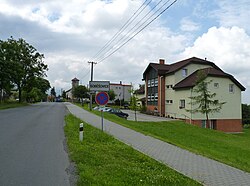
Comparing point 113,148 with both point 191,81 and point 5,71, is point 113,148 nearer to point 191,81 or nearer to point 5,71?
point 191,81

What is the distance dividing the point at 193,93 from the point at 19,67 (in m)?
32.3

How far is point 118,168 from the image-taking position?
275 inches

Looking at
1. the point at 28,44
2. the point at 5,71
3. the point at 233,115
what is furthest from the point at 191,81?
the point at 28,44

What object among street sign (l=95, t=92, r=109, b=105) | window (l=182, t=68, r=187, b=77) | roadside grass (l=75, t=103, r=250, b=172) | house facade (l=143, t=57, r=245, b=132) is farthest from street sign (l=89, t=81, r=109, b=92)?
window (l=182, t=68, r=187, b=77)

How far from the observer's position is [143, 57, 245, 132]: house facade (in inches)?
1554

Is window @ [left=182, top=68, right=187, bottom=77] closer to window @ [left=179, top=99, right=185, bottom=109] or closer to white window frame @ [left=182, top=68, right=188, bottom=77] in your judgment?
white window frame @ [left=182, top=68, right=188, bottom=77]

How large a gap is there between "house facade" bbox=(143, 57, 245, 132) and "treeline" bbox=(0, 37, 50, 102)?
82.8 feet

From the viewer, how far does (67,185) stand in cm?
563

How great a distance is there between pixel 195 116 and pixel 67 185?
34.3m

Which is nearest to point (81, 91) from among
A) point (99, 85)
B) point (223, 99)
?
point (223, 99)

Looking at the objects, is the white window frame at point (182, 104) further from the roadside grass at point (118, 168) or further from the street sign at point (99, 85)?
the roadside grass at point (118, 168)

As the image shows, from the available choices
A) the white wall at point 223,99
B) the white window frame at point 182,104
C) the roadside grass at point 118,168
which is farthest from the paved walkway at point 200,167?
the white window frame at point 182,104

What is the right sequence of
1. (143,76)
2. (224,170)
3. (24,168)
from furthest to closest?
(143,76)
(224,170)
(24,168)

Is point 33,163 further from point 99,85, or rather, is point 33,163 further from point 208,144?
point 208,144
